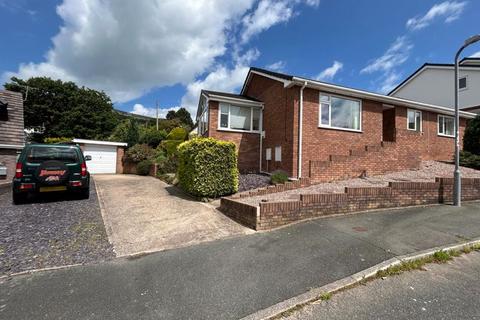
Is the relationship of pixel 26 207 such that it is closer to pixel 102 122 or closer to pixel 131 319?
pixel 131 319

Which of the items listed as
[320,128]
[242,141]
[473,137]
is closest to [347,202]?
[320,128]

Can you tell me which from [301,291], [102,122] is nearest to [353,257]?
[301,291]

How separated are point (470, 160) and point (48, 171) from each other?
1867 cm

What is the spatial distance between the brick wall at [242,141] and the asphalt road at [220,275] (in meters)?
7.85

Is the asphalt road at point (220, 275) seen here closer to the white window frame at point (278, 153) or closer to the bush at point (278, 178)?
the bush at point (278, 178)

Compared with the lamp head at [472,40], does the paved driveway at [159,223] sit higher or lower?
lower

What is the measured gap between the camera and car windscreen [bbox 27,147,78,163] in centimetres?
778

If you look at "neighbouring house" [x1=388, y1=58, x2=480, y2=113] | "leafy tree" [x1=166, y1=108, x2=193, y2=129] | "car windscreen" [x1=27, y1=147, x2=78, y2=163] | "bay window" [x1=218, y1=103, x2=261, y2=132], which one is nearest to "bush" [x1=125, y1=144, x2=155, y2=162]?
"bay window" [x1=218, y1=103, x2=261, y2=132]

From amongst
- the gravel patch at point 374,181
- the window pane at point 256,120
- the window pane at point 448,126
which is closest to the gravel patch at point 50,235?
the gravel patch at point 374,181

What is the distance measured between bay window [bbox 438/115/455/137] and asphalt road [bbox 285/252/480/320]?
51.4 feet

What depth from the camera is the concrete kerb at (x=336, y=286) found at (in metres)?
2.94

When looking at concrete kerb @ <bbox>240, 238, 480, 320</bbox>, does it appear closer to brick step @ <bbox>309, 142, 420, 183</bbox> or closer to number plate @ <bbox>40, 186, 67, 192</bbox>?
brick step @ <bbox>309, 142, 420, 183</bbox>

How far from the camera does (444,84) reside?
22984 mm

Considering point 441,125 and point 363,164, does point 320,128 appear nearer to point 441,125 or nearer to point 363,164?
point 363,164
